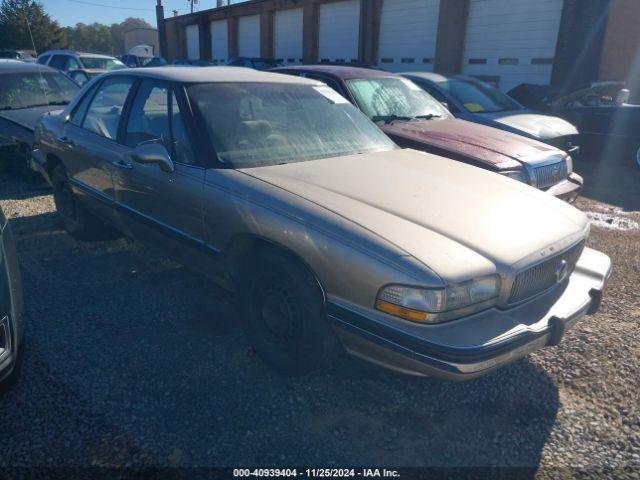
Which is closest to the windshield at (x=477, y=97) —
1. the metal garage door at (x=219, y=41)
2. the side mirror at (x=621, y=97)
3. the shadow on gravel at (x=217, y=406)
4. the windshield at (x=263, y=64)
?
the side mirror at (x=621, y=97)

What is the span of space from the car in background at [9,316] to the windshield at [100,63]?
14003 mm

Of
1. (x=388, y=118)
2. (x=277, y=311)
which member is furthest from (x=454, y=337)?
(x=388, y=118)

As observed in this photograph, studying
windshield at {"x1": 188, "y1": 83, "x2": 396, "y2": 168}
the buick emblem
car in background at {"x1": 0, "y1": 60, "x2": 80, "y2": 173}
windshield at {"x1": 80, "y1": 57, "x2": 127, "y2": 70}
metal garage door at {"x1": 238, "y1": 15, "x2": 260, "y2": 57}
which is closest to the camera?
the buick emblem

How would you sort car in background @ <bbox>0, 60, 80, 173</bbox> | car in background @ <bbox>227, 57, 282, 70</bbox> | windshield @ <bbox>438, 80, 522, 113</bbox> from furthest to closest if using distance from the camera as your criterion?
car in background @ <bbox>227, 57, 282, 70</bbox> → windshield @ <bbox>438, 80, 522, 113</bbox> → car in background @ <bbox>0, 60, 80, 173</bbox>

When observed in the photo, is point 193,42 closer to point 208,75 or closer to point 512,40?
point 512,40

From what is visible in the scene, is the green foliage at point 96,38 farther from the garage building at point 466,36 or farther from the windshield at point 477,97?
the windshield at point 477,97

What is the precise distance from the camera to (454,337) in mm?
2234

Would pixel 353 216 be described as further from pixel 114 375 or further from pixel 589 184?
pixel 589 184

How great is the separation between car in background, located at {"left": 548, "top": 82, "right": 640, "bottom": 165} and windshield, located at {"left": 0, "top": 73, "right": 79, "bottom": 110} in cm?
839

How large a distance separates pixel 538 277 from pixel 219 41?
2799 centimetres

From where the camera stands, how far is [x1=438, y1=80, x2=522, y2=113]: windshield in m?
7.80

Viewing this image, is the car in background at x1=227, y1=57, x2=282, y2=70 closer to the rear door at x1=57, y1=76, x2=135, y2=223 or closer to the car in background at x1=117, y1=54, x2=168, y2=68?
the car in background at x1=117, y1=54, x2=168, y2=68

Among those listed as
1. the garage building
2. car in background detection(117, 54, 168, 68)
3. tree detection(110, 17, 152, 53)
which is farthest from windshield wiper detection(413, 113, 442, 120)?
tree detection(110, 17, 152, 53)

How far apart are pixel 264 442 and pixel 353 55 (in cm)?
1857
